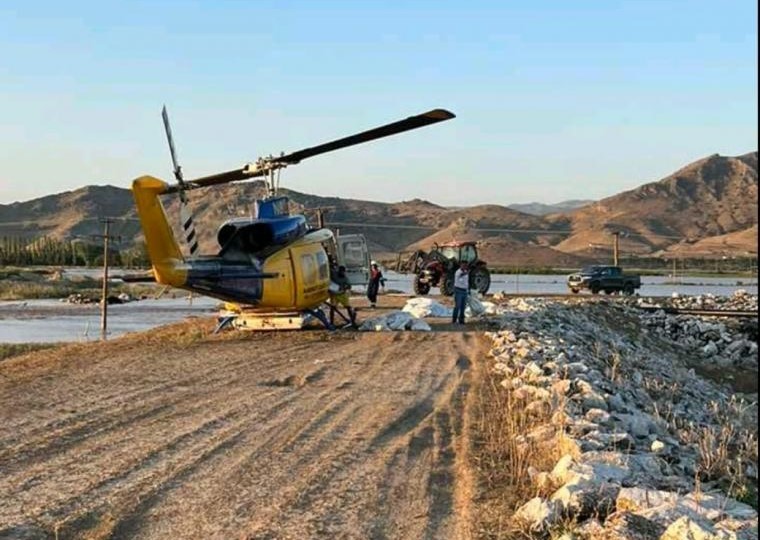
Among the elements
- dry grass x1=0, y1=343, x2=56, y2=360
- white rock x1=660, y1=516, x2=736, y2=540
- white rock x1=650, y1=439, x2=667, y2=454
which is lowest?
dry grass x1=0, y1=343, x2=56, y2=360

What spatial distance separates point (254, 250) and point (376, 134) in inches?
180

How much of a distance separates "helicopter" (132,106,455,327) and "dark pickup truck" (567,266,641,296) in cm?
2810

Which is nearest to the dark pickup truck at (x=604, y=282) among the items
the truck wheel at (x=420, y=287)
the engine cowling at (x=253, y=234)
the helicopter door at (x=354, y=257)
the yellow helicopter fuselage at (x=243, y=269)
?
the truck wheel at (x=420, y=287)

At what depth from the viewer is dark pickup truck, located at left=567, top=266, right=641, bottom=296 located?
4694 centimetres

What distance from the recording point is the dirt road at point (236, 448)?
6.56 m

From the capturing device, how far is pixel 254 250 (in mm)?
18703

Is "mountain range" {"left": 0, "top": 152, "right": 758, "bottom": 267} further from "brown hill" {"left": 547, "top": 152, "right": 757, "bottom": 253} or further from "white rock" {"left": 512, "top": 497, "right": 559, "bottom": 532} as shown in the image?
"white rock" {"left": 512, "top": 497, "right": 559, "bottom": 532}

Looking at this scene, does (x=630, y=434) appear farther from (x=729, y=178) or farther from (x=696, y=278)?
(x=729, y=178)

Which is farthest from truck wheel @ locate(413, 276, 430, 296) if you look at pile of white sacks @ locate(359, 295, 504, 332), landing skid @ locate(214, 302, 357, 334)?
landing skid @ locate(214, 302, 357, 334)

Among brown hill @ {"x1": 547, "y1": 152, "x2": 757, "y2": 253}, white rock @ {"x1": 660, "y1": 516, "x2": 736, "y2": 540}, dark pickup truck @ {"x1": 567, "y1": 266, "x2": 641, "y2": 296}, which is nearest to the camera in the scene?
white rock @ {"x1": 660, "y1": 516, "x2": 736, "y2": 540}

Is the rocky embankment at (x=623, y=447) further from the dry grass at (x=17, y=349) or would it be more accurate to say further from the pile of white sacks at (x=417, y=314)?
the dry grass at (x=17, y=349)

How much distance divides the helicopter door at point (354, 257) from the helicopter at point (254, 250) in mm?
1146

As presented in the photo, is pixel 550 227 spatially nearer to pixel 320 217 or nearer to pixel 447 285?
pixel 447 285

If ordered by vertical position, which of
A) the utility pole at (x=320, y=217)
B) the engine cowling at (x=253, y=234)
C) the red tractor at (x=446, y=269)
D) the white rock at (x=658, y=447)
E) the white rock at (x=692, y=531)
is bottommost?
the white rock at (x=658, y=447)
